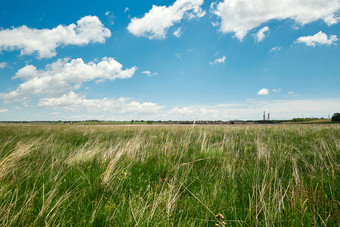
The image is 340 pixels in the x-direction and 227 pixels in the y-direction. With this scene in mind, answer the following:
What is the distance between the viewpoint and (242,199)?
2.04m

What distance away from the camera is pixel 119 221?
1632 mm

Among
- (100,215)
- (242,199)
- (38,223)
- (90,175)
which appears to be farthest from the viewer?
(90,175)

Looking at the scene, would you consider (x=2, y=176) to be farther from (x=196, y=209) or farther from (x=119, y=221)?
(x=196, y=209)

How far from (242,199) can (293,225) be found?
566 mm

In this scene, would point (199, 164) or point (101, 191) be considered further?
point (199, 164)

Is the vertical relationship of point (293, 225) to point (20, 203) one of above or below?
above

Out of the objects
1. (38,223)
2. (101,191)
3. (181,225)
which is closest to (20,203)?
(38,223)

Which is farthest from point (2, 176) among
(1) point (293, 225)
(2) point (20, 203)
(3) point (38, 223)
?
(1) point (293, 225)

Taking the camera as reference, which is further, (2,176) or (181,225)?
(2,176)

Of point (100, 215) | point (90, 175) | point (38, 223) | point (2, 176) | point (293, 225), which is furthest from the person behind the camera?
point (90, 175)

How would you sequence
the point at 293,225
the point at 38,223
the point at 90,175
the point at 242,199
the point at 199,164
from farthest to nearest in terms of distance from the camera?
the point at 199,164, the point at 90,175, the point at 242,199, the point at 38,223, the point at 293,225

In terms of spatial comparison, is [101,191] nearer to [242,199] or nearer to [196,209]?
[196,209]

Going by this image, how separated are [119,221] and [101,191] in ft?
2.61

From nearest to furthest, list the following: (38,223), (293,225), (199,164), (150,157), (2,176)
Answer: (293,225) < (38,223) < (2,176) < (199,164) < (150,157)
